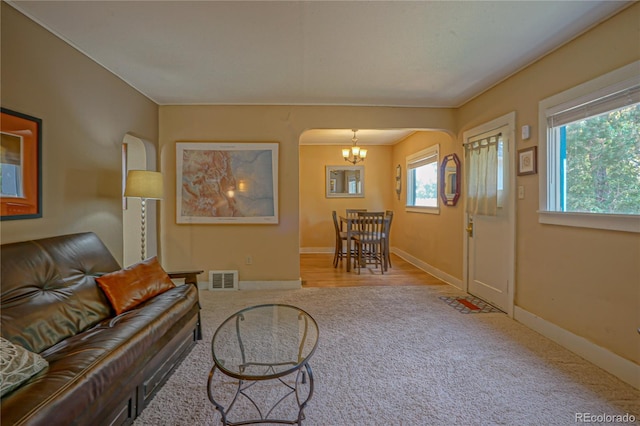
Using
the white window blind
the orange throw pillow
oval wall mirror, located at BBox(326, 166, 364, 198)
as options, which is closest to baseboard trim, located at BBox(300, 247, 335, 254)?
oval wall mirror, located at BBox(326, 166, 364, 198)

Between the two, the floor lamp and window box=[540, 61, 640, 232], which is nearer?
window box=[540, 61, 640, 232]

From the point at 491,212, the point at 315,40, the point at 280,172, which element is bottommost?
the point at 491,212

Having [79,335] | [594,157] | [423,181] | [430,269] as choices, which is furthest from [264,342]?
[423,181]

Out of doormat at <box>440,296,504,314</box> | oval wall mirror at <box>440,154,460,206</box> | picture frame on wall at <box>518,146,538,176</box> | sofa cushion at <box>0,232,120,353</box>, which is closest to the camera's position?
sofa cushion at <box>0,232,120,353</box>

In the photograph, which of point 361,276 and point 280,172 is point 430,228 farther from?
point 280,172

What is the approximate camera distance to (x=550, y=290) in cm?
254

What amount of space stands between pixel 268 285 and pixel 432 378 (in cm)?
249

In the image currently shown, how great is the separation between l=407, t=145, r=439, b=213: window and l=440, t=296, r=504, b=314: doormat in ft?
5.11

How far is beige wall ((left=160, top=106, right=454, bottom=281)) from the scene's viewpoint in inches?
154

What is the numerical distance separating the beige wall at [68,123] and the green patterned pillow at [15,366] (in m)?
1.04

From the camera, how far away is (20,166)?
193 cm

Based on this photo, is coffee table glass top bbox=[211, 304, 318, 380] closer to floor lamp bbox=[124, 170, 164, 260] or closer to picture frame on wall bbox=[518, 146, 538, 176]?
floor lamp bbox=[124, 170, 164, 260]

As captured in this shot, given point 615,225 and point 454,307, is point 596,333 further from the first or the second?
point 454,307

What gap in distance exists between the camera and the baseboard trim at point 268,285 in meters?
3.95
